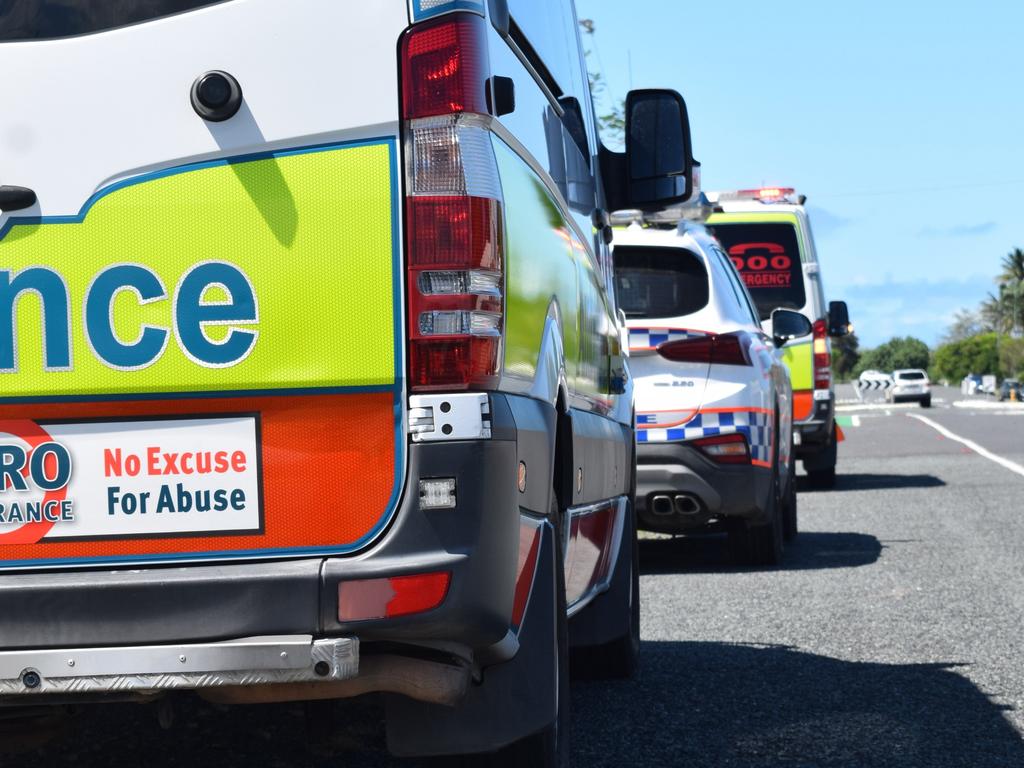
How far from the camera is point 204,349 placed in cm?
313

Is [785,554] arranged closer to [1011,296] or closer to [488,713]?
[488,713]

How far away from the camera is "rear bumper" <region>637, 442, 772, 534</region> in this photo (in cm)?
915

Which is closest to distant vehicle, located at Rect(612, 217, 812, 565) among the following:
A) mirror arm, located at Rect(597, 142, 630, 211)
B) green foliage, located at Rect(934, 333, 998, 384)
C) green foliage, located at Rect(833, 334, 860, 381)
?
mirror arm, located at Rect(597, 142, 630, 211)

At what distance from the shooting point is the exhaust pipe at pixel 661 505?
923 cm

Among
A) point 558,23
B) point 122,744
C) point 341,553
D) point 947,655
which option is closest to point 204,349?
point 341,553

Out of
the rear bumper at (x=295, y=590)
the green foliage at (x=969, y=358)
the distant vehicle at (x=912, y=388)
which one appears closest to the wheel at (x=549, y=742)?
the rear bumper at (x=295, y=590)

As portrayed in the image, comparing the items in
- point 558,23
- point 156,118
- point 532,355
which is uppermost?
point 558,23

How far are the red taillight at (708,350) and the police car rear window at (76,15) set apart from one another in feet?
20.5

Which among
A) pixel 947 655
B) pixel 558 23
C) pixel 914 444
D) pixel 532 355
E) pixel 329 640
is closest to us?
pixel 329 640

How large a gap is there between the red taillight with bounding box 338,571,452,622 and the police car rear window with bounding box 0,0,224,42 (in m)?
1.12

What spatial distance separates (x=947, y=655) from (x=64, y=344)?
450 centimetres

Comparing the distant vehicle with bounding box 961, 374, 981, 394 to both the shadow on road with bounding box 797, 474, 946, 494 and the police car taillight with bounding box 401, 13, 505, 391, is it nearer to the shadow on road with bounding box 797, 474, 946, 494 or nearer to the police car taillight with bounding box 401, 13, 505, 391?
the shadow on road with bounding box 797, 474, 946, 494

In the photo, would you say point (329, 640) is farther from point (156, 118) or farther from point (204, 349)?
point (156, 118)

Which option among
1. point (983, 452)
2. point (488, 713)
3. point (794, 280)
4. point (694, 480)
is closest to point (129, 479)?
point (488, 713)
